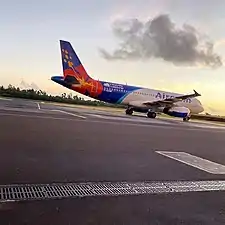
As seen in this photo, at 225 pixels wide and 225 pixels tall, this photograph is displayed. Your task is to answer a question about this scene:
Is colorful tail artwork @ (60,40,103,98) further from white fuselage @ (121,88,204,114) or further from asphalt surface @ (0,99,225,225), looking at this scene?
asphalt surface @ (0,99,225,225)

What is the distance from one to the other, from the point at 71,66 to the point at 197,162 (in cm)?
2509

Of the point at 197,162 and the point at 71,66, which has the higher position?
the point at 71,66

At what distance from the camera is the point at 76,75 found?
29.7 meters

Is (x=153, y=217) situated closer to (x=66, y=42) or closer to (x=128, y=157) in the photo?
(x=128, y=157)

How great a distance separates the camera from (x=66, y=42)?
3159 centimetres

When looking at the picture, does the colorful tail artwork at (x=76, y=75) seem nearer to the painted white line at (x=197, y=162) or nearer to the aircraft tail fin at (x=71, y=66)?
the aircraft tail fin at (x=71, y=66)

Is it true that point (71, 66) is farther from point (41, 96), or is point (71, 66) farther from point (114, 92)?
point (41, 96)

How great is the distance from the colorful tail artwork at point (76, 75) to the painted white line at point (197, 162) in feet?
71.6

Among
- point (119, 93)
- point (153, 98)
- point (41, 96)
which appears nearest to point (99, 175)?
point (119, 93)

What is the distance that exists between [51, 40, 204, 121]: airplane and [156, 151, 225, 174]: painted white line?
20579 mm

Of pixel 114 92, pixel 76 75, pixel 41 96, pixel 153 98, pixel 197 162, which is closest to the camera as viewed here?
pixel 197 162

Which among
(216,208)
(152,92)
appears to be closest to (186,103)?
(152,92)

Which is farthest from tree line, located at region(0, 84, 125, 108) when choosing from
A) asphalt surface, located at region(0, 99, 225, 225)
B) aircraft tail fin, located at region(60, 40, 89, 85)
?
asphalt surface, located at region(0, 99, 225, 225)

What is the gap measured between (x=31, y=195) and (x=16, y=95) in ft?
175
